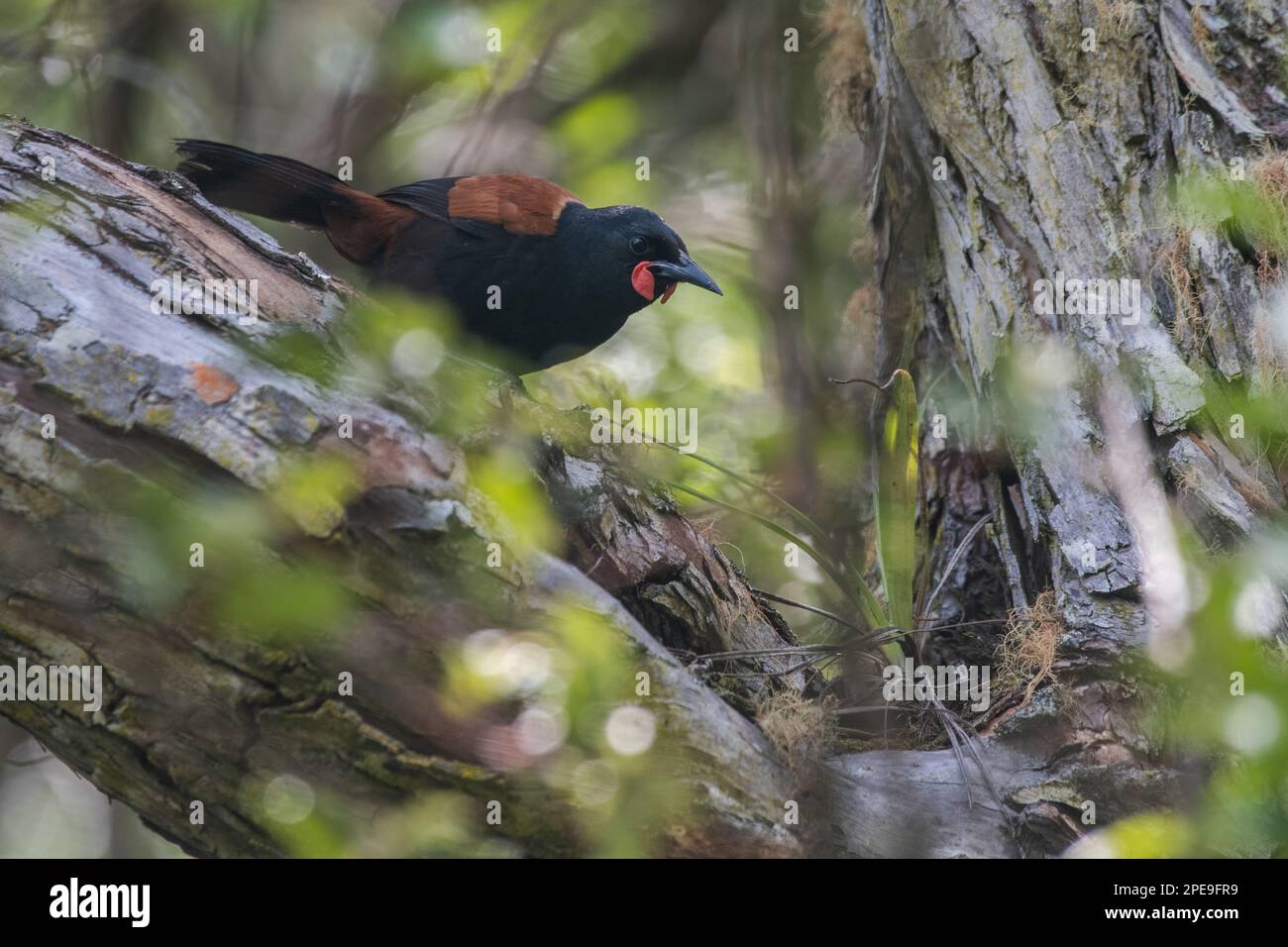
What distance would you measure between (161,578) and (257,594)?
17 cm

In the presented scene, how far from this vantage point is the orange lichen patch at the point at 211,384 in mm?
2152

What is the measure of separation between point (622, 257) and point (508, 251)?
1.36 feet

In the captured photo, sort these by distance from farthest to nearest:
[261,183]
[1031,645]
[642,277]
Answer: [642,277]
[261,183]
[1031,645]

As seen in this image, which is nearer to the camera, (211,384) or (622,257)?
(211,384)

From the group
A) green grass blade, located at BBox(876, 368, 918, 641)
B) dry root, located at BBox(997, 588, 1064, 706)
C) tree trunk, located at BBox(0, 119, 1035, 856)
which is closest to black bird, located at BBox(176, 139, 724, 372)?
green grass blade, located at BBox(876, 368, 918, 641)

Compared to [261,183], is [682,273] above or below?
below

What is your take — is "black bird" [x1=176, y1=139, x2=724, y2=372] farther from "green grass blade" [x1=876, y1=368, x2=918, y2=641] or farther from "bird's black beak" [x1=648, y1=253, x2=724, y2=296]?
"green grass blade" [x1=876, y1=368, x2=918, y2=641]

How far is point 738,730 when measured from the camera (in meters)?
2.37

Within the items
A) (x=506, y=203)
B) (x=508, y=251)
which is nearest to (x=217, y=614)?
(x=508, y=251)

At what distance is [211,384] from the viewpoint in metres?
2.17

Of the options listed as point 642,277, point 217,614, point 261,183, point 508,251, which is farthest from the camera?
point 642,277

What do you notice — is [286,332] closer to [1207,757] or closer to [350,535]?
[350,535]

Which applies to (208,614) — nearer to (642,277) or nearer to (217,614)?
(217,614)
